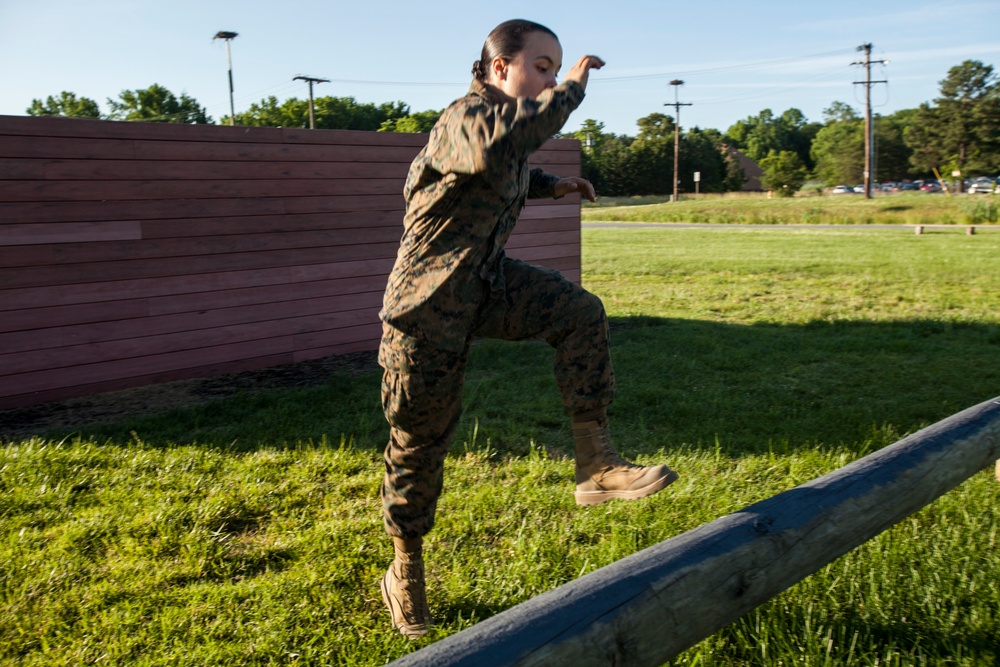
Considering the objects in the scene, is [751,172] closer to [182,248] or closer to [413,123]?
[413,123]

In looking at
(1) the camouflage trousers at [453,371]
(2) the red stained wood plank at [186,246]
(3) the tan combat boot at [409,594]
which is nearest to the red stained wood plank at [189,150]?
(2) the red stained wood plank at [186,246]

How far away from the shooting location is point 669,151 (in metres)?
86.6

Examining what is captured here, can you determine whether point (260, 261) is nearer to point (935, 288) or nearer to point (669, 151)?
point (935, 288)

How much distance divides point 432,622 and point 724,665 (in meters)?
1.03

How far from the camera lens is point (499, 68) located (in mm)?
2609

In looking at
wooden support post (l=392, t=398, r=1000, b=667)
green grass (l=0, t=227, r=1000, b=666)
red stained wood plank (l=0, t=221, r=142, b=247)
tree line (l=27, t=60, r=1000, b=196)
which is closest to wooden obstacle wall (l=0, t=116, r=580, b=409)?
red stained wood plank (l=0, t=221, r=142, b=247)

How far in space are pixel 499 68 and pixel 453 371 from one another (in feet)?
3.25

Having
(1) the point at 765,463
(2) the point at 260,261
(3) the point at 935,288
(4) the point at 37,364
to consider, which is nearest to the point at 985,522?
(1) the point at 765,463

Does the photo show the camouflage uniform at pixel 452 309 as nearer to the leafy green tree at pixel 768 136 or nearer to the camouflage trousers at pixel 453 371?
the camouflage trousers at pixel 453 371

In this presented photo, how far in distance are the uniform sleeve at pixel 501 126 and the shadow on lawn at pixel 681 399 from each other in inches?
114

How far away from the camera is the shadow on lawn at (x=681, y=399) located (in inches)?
208

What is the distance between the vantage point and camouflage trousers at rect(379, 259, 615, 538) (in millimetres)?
2746

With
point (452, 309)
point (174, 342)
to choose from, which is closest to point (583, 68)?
point (452, 309)

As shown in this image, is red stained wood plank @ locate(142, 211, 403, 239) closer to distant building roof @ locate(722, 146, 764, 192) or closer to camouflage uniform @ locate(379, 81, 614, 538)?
camouflage uniform @ locate(379, 81, 614, 538)
